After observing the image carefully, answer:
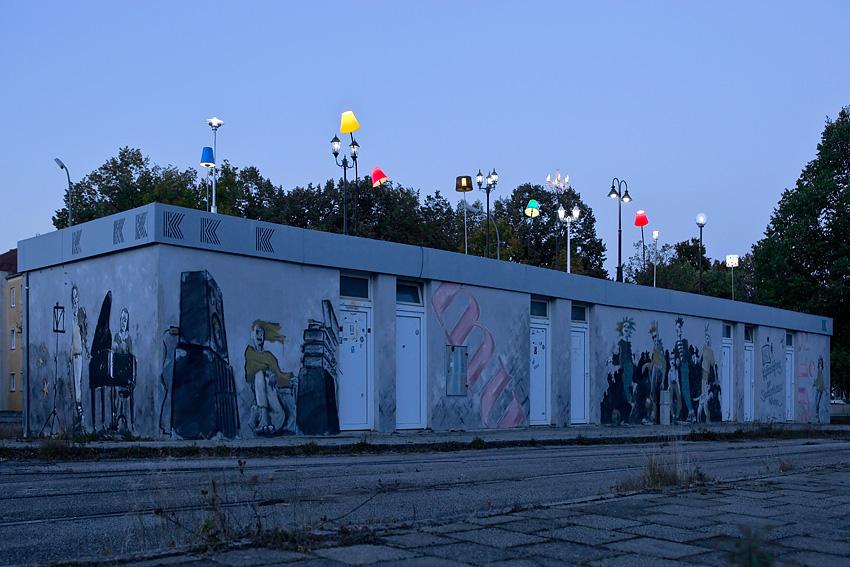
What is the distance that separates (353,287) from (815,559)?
696 inches

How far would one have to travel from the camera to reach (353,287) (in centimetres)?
2294

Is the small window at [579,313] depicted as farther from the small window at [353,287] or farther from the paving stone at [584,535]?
the paving stone at [584,535]

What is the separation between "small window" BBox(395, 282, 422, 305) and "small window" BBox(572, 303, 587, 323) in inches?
333

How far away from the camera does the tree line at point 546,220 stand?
46688mm

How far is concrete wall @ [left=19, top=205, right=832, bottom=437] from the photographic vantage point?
19000mm

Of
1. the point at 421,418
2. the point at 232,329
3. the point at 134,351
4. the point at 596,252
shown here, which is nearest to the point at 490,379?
the point at 421,418

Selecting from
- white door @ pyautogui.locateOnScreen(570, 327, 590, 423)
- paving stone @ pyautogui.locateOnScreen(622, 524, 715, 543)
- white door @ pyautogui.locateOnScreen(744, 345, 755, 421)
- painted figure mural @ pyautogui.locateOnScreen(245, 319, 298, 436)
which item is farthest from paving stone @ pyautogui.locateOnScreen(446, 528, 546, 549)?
white door @ pyautogui.locateOnScreen(744, 345, 755, 421)

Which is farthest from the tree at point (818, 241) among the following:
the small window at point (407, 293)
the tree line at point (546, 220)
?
the small window at point (407, 293)

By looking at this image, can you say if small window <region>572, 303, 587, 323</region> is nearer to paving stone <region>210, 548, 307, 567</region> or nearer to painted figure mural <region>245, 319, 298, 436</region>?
painted figure mural <region>245, 319, 298, 436</region>

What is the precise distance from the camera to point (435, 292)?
81.5 feet

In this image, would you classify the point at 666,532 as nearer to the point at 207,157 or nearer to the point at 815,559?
the point at 815,559

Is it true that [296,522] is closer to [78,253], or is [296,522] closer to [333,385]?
[333,385]

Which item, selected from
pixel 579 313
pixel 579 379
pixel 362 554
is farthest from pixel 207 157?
pixel 362 554

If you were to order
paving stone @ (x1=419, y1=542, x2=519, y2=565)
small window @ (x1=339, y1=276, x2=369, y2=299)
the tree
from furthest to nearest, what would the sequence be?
1. the tree
2. small window @ (x1=339, y1=276, x2=369, y2=299)
3. paving stone @ (x1=419, y1=542, x2=519, y2=565)
